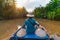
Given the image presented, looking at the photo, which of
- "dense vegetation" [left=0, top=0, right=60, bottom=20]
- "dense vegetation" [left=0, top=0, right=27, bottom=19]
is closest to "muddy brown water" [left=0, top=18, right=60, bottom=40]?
"dense vegetation" [left=0, top=0, right=60, bottom=20]

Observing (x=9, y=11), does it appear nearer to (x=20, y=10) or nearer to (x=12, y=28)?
(x=20, y=10)

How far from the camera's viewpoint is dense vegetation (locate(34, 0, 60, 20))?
505 inches

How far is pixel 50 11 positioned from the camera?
13586 mm

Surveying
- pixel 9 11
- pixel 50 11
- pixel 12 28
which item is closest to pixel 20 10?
pixel 9 11

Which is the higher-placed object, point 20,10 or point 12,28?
point 20,10

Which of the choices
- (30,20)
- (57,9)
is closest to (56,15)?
(57,9)

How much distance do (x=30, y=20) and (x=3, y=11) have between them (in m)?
9.37

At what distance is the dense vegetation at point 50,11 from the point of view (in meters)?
12.8

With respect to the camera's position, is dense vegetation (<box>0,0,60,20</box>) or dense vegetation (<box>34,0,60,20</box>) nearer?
dense vegetation (<box>34,0,60,20</box>)

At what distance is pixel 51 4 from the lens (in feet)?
46.2

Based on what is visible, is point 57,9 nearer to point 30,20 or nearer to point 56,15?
point 56,15

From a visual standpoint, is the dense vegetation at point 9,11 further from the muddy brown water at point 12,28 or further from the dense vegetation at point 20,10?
the muddy brown water at point 12,28

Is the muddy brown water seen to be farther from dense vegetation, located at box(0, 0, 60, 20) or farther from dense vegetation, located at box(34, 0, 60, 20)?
A: dense vegetation, located at box(0, 0, 60, 20)

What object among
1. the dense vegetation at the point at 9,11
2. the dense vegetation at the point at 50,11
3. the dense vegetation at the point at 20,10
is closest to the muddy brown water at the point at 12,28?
the dense vegetation at the point at 50,11
